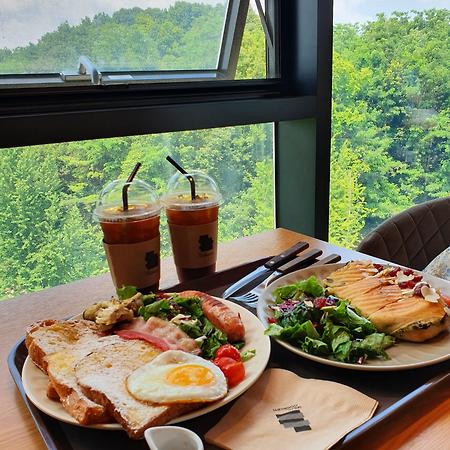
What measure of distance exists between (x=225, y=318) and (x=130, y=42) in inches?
55.1

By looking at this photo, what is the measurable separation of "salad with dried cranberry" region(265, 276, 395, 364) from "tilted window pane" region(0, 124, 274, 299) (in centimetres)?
105

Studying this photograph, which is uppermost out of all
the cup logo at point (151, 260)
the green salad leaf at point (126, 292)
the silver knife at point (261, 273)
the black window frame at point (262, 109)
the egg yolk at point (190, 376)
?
the black window frame at point (262, 109)

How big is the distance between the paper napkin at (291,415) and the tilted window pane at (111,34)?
146 cm

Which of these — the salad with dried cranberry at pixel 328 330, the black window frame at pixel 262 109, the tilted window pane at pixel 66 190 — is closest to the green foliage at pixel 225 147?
the tilted window pane at pixel 66 190

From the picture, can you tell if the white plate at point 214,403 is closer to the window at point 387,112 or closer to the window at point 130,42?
the window at point 130,42

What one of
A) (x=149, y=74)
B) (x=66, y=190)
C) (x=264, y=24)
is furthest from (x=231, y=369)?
(x=264, y=24)

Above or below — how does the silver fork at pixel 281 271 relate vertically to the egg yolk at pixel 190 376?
below

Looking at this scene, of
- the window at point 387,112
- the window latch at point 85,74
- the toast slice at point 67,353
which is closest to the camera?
the toast slice at point 67,353

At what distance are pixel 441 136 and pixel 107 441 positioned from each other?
2.70m

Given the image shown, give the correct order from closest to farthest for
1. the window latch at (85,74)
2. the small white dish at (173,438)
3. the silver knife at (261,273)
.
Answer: the small white dish at (173,438) < the silver knife at (261,273) < the window latch at (85,74)

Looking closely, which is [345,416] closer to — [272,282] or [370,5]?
[272,282]

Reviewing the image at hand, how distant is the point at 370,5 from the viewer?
100 inches

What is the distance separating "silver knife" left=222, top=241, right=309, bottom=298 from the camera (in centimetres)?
122

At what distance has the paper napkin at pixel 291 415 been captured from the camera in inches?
27.6
